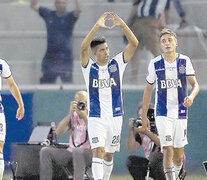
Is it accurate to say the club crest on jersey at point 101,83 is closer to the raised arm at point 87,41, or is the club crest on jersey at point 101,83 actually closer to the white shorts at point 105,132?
the raised arm at point 87,41

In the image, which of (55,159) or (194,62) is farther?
(194,62)

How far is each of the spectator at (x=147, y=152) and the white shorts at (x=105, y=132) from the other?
0.64m

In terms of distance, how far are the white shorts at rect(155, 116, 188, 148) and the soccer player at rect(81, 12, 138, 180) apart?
1.88ft

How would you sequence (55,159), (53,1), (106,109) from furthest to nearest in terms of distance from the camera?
(53,1), (55,159), (106,109)

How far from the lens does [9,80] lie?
1338cm

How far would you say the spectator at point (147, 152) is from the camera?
1401 cm

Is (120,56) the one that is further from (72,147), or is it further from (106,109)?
(72,147)

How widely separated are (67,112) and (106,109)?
10.2ft

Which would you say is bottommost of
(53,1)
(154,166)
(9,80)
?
(154,166)

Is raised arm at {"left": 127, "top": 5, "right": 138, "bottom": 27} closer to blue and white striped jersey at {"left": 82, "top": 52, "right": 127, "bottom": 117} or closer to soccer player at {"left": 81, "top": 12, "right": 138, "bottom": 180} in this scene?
soccer player at {"left": 81, "top": 12, "right": 138, "bottom": 180}

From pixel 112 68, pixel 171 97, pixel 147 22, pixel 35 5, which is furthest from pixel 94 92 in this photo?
pixel 35 5

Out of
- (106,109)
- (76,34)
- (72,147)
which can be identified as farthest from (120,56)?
(76,34)

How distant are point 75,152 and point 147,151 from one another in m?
0.98

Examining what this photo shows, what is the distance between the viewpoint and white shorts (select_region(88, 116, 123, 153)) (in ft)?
43.3
